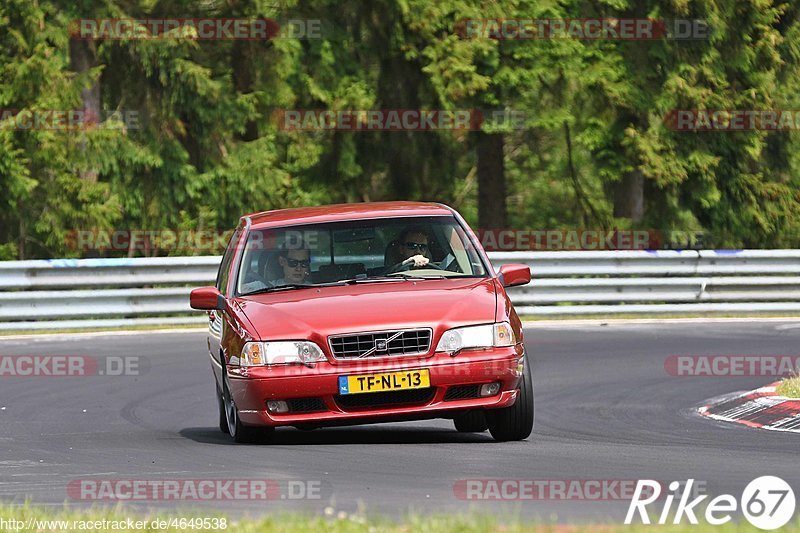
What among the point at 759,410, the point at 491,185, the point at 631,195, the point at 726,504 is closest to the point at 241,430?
the point at 759,410

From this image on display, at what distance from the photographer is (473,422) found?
436 inches

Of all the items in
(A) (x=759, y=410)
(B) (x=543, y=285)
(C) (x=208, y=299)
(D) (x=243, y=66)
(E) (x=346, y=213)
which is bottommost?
(B) (x=543, y=285)

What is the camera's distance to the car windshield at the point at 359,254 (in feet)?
35.5

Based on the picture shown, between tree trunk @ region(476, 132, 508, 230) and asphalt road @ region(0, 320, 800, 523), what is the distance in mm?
14030

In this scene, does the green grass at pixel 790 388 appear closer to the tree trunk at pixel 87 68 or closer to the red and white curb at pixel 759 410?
the red and white curb at pixel 759 410

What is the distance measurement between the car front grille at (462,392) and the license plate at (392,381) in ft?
0.58

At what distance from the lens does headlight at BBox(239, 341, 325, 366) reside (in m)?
9.81

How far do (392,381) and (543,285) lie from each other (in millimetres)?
12156

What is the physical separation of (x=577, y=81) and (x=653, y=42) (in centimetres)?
154

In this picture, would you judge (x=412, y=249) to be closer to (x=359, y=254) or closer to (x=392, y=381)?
(x=359, y=254)

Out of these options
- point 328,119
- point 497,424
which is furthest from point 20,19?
point 497,424

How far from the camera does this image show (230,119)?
97.4ft

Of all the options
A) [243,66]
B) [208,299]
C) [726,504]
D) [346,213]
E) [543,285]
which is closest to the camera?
[726,504]

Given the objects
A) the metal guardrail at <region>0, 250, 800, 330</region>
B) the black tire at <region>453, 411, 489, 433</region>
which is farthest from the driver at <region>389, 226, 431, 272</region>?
the metal guardrail at <region>0, 250, 800, 330</region>
